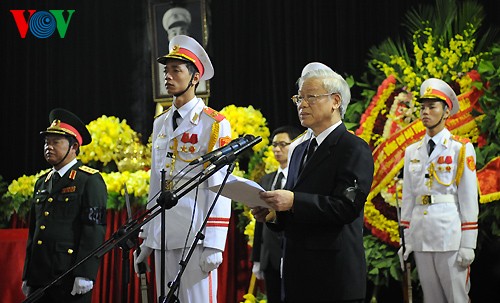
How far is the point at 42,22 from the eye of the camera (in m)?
8.41

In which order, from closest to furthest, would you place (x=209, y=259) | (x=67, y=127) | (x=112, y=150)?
(x=209, y=259), (x=67, y=127), (x=112, y=150)

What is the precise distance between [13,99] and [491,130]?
5.38 metres

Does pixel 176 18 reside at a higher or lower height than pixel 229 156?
higher

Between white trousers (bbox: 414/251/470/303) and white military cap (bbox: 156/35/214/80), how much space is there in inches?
85.1

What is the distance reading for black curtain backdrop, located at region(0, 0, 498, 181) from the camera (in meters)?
6.99

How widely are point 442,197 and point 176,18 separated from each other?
365 centimetres

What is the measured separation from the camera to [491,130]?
5.42 meters

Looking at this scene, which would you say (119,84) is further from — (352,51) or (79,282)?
(79,282)

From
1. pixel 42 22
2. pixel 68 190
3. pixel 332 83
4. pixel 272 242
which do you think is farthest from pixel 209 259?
pixel 42 22

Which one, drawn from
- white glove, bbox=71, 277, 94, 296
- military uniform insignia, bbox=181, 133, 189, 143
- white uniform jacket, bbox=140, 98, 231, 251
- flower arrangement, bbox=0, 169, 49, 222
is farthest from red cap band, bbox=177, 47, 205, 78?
flower arrangement, bbox=0, 169, 49, 222

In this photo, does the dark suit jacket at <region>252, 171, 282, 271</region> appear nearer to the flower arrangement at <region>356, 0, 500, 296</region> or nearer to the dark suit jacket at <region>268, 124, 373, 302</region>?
Result: the flower arrangement at <region>356, 0, 500, 296</region>

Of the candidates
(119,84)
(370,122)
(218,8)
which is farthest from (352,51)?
(119,84)

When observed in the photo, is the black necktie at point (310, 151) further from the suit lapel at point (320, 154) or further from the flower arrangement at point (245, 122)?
the flower arrangement at point (245, 122)

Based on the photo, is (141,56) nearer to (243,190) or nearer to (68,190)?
(68,190)
